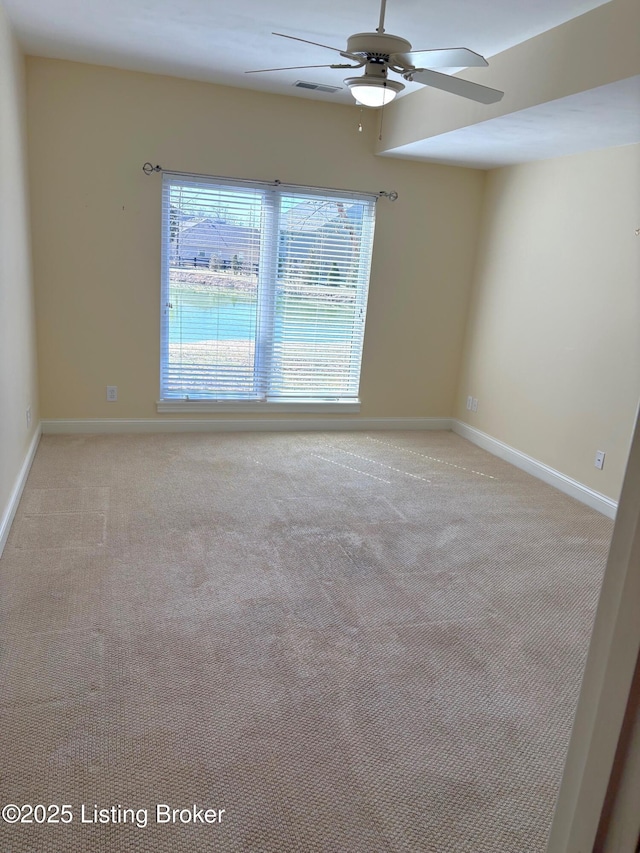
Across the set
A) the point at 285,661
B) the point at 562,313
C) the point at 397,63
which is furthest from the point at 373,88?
the point at 285,661

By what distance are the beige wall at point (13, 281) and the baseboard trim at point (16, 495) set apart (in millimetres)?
23

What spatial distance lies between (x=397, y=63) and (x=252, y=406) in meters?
3.07

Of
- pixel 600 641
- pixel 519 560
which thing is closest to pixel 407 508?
pixel 519 560

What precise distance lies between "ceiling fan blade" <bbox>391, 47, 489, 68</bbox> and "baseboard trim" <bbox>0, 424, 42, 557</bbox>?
2754mm

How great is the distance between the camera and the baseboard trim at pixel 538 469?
4.01m

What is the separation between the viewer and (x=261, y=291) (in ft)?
16.3

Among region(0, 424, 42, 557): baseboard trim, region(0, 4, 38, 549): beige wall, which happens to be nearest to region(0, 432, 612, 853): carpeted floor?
region(0, 424, 42, 557): baseboard trim

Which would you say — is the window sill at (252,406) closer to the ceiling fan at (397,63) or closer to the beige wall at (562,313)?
the beige wall at (562,313)

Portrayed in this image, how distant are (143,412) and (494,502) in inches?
110

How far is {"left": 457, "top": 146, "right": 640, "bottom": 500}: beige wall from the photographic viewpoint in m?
3.81

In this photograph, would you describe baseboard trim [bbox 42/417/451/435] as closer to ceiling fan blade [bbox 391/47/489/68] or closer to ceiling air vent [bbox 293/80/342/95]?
ceiling air vent [bbox 293/80/342/95]

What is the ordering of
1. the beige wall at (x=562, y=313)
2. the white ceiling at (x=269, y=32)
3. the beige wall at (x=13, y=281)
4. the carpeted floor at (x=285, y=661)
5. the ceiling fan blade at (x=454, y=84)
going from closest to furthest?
the carpeted floor at (x=285, y=661) → the ceiling fan blade at (x=454, y=84) → the white ceiling at (x=269, y=32) → the beige wall at (x=13, y=281) → the beige wall at (x=562, y=313)

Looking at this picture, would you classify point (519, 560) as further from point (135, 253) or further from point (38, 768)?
point (135, 253)

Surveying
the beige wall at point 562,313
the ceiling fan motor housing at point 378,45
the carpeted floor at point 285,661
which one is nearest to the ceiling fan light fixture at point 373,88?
the ceiling fan motor housing at point 378,45
